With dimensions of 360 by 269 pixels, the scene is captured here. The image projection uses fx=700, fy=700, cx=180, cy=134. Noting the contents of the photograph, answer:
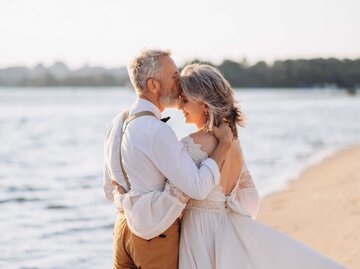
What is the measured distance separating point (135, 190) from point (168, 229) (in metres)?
0.28

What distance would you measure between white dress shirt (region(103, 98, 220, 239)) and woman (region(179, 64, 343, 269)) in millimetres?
158

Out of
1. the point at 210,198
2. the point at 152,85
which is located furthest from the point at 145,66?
the point at 210,198

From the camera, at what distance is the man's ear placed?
3.73 m

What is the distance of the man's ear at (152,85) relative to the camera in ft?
12.3

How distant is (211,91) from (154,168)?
506 millimetres

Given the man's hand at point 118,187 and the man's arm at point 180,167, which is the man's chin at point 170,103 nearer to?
the man's arm at point 180,167

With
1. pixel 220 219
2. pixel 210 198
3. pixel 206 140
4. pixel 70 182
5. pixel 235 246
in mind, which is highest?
pixel 206 140

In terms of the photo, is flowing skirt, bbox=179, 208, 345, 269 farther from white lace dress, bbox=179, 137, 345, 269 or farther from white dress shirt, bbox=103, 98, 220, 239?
white dress shirt, bbox=103, 98, 220, 239

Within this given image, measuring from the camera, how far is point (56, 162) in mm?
19172

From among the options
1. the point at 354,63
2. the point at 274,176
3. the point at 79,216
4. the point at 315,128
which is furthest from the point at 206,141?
the point at 354,63

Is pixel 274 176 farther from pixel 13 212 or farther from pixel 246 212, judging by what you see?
pixel 246 212

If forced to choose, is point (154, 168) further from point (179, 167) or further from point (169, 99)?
point (169, 99)

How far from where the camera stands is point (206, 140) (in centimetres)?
374

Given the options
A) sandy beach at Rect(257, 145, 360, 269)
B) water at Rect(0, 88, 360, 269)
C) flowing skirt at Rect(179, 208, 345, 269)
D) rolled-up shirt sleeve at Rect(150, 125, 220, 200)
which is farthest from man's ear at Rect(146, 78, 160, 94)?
water at Rect(0, 88, 360, 269)
